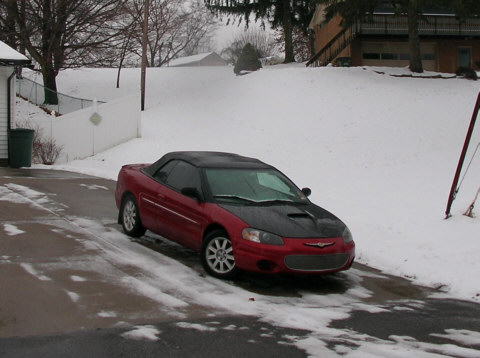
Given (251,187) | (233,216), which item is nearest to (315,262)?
(233,216)

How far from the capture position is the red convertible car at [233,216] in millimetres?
6465

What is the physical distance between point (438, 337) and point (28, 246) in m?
5.28

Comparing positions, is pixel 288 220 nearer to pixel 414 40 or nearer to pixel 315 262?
pixel 315 262

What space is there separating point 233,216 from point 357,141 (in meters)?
14.1

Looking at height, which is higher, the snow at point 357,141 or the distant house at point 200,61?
the distant house at point 200,61

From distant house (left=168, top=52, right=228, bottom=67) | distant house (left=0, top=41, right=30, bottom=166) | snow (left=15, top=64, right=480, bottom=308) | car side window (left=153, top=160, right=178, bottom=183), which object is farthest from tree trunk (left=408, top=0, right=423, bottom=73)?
distant house (left=168, top=52, right=228, bottom=67)

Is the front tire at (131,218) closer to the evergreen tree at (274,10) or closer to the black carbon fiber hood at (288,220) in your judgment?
the black carbon fiber hood at (288,220)

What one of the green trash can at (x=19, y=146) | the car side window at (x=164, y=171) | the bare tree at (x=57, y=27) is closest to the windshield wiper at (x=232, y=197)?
the car side window at (x=164, y=171)

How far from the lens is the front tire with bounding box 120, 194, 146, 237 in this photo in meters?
8.41

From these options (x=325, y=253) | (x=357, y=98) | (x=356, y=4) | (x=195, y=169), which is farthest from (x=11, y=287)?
(x=356, y=4)

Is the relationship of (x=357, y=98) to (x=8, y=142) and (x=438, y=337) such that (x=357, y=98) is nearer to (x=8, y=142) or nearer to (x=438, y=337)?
(x=8, y=142)

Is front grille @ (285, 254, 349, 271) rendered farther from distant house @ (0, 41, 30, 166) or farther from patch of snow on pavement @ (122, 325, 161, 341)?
distant house @ (0, 41, 30, 166)

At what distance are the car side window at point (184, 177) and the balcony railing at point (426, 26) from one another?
28.1 meters

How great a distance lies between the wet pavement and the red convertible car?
304 mm
